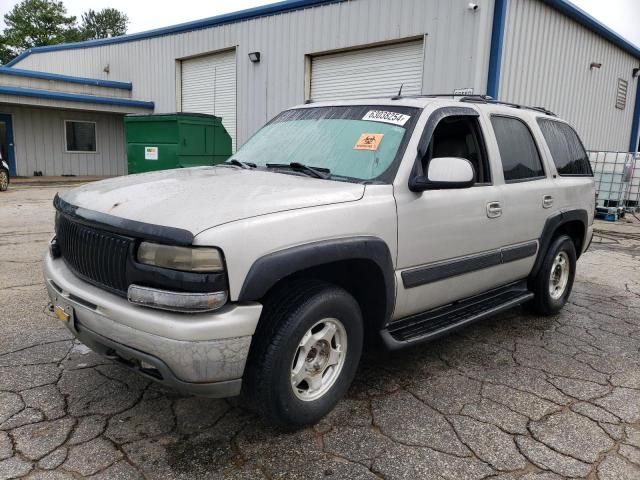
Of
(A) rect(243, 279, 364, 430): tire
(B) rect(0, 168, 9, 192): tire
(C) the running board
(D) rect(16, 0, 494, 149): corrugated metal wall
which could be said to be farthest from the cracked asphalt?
(B) rect(0, 168, 9, 192): tire

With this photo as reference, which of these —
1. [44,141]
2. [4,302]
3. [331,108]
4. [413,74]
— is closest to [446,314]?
[331,108]

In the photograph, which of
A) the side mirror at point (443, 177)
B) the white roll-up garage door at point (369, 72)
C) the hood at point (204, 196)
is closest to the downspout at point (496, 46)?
the white roll-up garage door at point (369, 72)

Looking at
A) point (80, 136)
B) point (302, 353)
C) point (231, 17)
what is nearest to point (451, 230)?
A: point (302, 353)

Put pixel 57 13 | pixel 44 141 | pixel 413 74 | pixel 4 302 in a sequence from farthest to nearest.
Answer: pixel 57 13 < pixel 44 141 < pixel 413 74 < pixel 4 302

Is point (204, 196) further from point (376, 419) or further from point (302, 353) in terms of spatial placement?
point (376, 419)

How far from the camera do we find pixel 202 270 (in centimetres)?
227

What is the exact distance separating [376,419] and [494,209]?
173cm

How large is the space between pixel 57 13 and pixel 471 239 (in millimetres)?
61380

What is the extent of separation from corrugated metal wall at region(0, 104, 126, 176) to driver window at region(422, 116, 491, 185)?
20100 millimetres

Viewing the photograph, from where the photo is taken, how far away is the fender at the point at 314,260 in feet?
7.70

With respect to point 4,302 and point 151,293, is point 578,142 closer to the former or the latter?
point 151,293

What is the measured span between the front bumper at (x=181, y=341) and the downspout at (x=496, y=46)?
9.25 meters

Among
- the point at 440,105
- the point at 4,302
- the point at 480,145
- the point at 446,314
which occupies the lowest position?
the point at 4,302

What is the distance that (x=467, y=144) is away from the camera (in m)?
3.79
